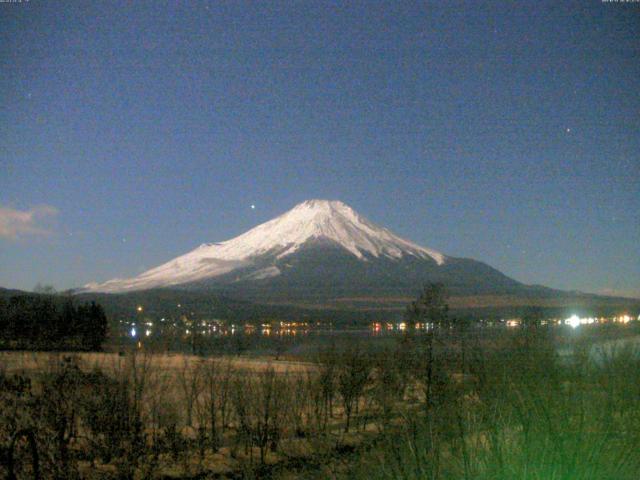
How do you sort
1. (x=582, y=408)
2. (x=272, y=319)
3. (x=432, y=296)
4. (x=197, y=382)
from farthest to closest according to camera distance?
(x=272, y=319), (x=432, y=296), (x=197, y=382), (x=582, y=408)

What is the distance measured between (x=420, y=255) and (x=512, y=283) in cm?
2426

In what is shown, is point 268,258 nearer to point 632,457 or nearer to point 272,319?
point 272,319

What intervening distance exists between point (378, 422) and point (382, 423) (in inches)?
77.2

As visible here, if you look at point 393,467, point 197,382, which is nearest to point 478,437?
point 393,467

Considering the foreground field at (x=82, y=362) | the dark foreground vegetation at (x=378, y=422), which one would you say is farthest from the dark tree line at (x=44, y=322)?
the dark foreground vegetation at (x=378, y=422)

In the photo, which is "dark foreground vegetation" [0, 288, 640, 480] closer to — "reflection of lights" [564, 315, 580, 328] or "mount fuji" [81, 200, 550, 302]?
"reflection of lights" [564, 315, 580, 328]

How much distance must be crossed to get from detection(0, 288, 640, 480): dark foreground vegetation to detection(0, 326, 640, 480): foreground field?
18 mm

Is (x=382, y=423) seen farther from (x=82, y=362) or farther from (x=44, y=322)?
(x=44, y=322)

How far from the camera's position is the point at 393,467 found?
186 inches

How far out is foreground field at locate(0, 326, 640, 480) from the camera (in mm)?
4754

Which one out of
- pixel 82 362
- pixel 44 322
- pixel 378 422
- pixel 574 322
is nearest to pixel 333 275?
pixel 44 322

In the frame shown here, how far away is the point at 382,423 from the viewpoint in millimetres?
6543

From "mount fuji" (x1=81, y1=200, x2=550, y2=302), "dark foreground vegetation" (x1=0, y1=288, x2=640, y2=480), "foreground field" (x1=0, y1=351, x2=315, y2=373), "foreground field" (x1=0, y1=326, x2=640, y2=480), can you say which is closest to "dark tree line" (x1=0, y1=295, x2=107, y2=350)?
"foreground field" (x1=0, y1=351, x2=315, y2=373)

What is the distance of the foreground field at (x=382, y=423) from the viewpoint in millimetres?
4754
